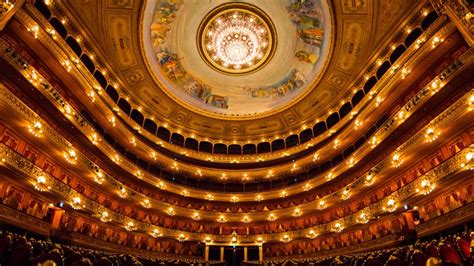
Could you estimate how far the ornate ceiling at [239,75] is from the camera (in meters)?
19.5

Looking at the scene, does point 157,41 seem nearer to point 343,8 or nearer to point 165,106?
point 165,106

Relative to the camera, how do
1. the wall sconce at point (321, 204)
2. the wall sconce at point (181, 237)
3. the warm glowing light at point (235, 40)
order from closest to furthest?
the wall sconce at point (321, 204) < the wall sconce at point (181, 237) < the warm glowing light at point (235, 40)

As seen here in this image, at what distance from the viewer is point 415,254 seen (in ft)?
14.7

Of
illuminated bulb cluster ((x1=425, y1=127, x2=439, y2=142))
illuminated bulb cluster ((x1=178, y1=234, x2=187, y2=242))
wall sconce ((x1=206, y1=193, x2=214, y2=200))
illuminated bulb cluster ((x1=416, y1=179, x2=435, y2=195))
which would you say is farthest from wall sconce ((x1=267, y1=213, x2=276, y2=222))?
illuminated bulb cluster ((x1=425, y1=127, x2=439, y2=142))

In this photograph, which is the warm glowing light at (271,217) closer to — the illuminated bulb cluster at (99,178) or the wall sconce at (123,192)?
the wall sconce at (123,192)

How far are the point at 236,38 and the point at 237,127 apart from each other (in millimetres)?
8811

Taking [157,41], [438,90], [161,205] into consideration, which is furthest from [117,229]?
[438,90]

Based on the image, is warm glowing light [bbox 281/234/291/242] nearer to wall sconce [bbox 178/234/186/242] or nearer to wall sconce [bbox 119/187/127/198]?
wall sconce [bbox 178/234/186/242]

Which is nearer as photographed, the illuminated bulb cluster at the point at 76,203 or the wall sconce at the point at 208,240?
the illuminated bulb cluster at the point at 76,203

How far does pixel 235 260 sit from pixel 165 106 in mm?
15148

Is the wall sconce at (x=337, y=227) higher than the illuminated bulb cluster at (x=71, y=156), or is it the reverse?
the illuminated bulb cluster at (x=71, y=156)

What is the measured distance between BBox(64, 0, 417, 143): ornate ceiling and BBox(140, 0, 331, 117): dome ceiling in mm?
92

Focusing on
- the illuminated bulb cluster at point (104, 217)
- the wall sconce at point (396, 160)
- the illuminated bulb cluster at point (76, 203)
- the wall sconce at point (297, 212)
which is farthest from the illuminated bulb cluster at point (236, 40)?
the illuminated bulb cluster at point (76, 203)

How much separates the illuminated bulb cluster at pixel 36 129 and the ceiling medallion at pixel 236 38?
51.8 ft
